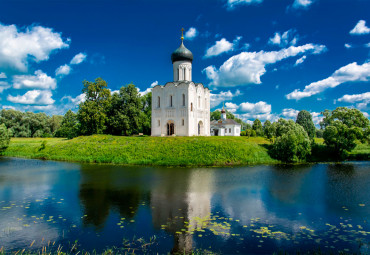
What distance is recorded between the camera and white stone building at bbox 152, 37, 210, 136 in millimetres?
37062

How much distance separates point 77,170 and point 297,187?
18.3 metres

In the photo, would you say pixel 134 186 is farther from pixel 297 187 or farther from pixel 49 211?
pixel 297 187

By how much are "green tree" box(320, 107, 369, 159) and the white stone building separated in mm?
16964

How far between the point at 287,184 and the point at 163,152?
15.3 m

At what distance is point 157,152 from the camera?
2988 cm

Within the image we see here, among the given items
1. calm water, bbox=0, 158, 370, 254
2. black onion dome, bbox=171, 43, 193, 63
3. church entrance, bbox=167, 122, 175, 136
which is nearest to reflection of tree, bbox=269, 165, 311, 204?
calm water, bbox=0, 158, 370, 254

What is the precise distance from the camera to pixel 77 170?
931 inches

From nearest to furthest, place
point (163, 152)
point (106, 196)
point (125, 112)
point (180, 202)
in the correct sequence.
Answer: point (180, 202) → point (106, 196) → point (163, 152) → point (125, 112)

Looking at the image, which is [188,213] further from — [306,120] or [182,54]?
[306,120]

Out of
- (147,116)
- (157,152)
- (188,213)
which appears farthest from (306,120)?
(188,213)

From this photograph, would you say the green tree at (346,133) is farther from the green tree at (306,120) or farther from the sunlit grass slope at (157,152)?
the green tree at (306,120)

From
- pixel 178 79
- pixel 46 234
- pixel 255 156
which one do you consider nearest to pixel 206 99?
pixel 178 79

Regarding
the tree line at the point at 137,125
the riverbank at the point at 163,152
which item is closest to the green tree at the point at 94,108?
the tree line at the point at 137,125

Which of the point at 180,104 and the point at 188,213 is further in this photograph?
the point at 180,104
